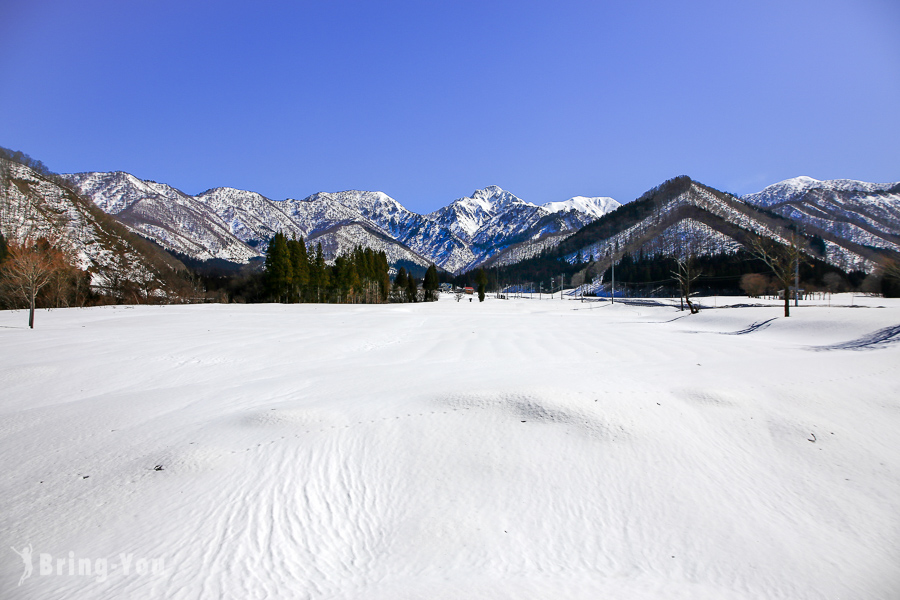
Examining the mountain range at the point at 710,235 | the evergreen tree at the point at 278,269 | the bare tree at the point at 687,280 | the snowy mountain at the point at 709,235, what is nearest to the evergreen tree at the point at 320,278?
the evergreen tree at the point at 278,269

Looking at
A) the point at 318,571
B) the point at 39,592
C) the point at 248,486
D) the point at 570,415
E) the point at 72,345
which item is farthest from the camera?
the point at 72,345

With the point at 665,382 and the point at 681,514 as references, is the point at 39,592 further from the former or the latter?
the point at 665,382

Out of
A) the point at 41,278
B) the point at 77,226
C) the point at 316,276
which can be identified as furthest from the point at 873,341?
the point at 77,226

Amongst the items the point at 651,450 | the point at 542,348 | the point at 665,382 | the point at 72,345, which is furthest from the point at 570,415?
the point at 72,345

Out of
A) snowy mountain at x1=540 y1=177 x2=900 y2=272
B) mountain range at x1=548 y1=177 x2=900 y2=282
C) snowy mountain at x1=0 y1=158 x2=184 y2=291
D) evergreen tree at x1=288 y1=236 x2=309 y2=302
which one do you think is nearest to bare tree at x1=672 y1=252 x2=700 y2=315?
evergreen tree at x1=288 y1=236 x2=309 y2=302

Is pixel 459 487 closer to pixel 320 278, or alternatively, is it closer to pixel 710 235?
pixel 320 278

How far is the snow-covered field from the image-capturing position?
2916 mm

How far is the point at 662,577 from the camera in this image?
2959mm

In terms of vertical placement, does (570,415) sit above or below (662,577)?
above

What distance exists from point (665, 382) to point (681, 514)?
4057mm

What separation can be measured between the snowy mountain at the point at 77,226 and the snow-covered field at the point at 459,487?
76522mm

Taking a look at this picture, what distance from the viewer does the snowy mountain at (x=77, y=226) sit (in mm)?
71312

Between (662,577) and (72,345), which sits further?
(72,345)

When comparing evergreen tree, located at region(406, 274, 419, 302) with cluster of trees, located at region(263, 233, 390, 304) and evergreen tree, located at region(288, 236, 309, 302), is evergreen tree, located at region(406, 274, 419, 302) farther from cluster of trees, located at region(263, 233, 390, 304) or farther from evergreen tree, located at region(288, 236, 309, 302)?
evergreen tree, located at region(288, 236, 309, 302)
